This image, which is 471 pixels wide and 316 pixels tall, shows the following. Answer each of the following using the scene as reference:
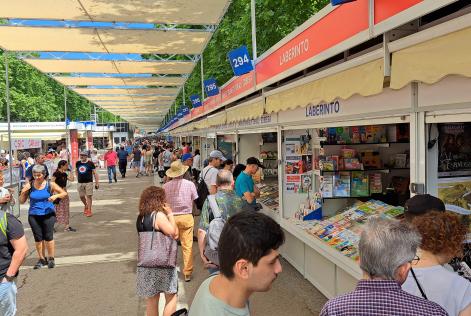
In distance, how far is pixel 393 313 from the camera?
1552 millimetres

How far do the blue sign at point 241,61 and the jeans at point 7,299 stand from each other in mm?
5046

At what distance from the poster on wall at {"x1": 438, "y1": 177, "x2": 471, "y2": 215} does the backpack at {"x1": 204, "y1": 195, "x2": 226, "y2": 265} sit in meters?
1.92

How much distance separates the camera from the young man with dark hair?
4.97 feet

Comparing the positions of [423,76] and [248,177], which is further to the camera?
[248,177]

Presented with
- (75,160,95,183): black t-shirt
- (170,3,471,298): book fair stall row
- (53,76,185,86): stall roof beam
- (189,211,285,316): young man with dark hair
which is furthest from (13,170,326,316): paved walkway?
(53,76,185,86): stall roof beam

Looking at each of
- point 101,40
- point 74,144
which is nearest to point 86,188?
point 101,40

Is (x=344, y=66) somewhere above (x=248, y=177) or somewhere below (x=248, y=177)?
above

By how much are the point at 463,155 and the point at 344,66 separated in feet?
4.21

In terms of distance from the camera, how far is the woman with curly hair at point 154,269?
391 centimetres

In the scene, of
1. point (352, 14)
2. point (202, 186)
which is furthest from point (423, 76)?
point (202, 186)

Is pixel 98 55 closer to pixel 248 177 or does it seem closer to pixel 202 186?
pixel 202 186

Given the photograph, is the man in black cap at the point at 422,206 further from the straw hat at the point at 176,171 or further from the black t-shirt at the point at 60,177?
the black t-shirt at the point at 60,177

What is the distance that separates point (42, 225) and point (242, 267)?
5.87 meters

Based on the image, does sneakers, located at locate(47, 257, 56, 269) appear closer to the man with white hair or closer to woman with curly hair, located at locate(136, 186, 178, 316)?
woman with curly hair, located at locate(136, 186, 178, 316)
